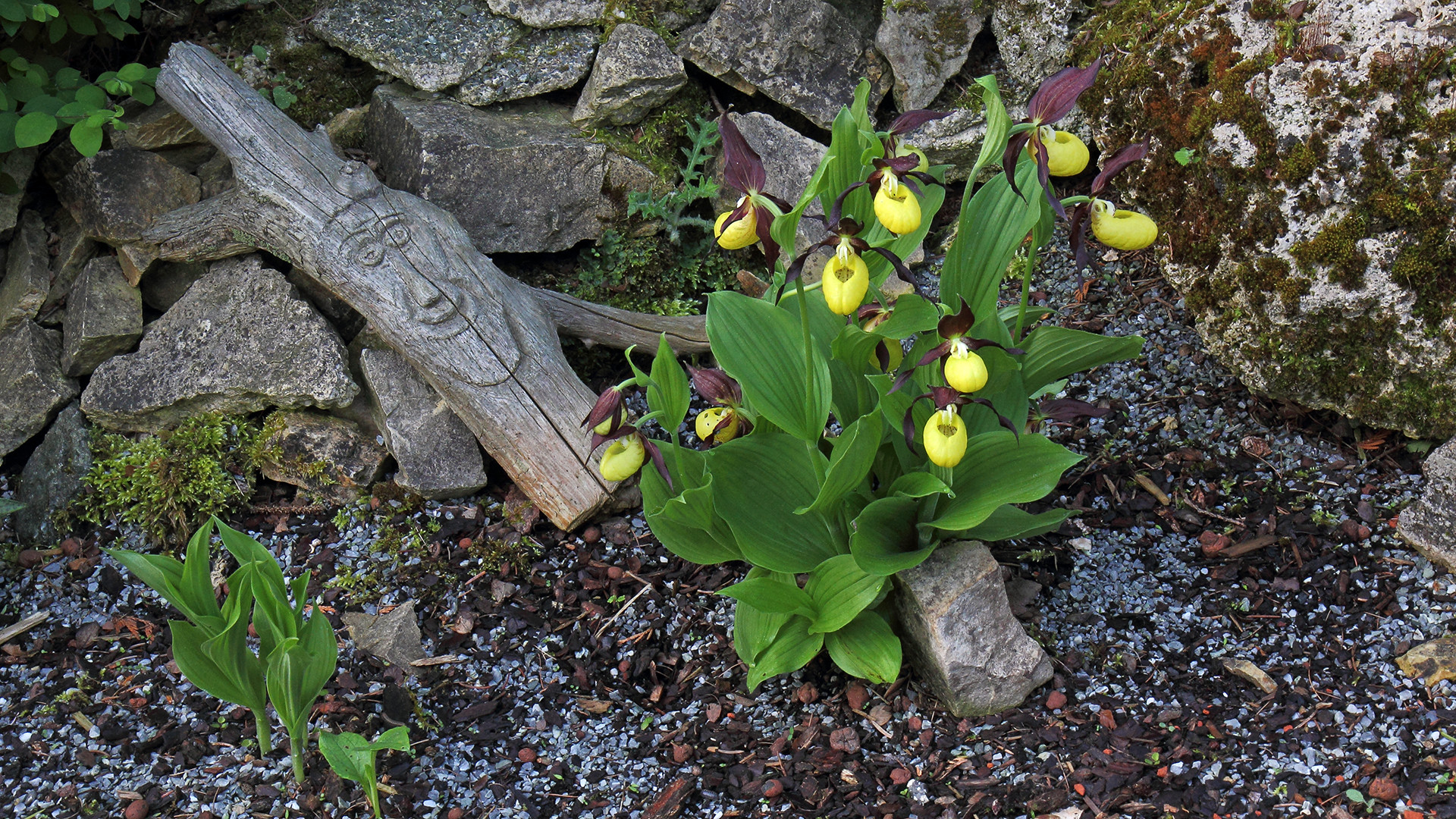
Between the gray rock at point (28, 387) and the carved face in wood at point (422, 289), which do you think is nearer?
the carved face in wood at point (422, 289)

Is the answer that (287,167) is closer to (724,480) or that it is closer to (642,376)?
(642,376)

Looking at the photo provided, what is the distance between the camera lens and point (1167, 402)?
3424 millimetres

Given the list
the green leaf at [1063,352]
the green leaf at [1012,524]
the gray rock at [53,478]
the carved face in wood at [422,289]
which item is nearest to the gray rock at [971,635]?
the green leaf at [1012,524]

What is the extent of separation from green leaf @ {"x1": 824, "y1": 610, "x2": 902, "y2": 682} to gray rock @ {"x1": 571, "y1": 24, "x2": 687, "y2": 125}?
2395mm

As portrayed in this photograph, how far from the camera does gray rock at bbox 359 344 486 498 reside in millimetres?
3492

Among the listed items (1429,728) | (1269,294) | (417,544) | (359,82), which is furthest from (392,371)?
(1429,728)

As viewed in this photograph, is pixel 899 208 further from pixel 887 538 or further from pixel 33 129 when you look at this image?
pixel 33 129

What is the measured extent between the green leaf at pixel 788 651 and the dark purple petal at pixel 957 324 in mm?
927

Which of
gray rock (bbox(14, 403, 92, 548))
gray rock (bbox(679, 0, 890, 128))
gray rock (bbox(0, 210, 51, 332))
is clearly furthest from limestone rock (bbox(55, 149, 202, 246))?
gray rock (bbox(679, 0, 890, 128))

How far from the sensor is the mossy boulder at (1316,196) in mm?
2889

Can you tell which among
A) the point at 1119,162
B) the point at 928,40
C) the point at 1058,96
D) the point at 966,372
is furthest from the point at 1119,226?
the point at 928,40

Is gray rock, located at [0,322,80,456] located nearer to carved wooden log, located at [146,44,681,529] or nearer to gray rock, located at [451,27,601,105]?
carved wooden log, located at [146,44,681,529]

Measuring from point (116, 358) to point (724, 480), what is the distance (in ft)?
8.21

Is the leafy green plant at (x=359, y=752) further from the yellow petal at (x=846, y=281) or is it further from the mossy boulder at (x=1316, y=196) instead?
the mossy boulder at (x=1316, y=196)
